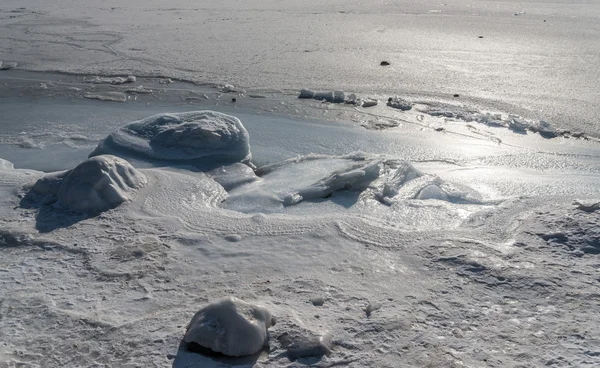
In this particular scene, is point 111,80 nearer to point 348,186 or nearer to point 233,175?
point 233,175

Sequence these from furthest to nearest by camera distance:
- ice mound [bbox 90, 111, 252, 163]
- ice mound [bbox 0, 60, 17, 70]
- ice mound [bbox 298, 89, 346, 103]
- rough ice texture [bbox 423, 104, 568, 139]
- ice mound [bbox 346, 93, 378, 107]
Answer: ice mound [bbox 0, 60, 17, 70]
ice mound [bbox 298, 89, 346, 103]
ice mound [bbox 346, 93, 378, 107]
rough ice texture [bbox 423, 104, 568, 139]
ice mound [bbox 90, 111, 252, 163]

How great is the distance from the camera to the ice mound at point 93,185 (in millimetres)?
3363

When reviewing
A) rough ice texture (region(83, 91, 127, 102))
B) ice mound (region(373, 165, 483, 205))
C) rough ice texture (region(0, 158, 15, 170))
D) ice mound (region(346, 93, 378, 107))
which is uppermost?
ice mound (region(346, 93, 378, 107))

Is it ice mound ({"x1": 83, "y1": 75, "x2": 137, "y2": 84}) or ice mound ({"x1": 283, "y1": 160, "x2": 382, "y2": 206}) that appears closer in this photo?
ice mound ({"x1": 283, "y1": 160, "x2": 382, "y2": 206})

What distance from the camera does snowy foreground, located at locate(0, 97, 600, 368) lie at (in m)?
2.22

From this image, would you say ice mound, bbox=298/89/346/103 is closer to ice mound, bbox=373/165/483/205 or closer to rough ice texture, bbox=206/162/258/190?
rough ice texture, bbox=206/162/258/190

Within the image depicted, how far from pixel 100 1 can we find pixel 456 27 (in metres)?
6.88

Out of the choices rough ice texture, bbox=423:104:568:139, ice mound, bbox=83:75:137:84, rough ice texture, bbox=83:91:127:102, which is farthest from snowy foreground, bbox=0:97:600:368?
ice mound, bbox=83:75:137:84

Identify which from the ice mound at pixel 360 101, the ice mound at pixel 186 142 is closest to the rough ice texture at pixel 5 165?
the ice mound at pixel 186 142

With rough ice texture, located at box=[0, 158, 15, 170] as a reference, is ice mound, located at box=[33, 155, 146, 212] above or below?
above

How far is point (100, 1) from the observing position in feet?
38.8

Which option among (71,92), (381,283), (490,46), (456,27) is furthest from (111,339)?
(456,27)

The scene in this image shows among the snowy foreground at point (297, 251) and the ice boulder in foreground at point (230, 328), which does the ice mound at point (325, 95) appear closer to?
the snowy foreground at point (297, 251)

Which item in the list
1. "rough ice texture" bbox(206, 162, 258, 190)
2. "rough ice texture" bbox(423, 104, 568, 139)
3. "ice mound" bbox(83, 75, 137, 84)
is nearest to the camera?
"rough ice texture" bbox(206, 162, 258, 190)
